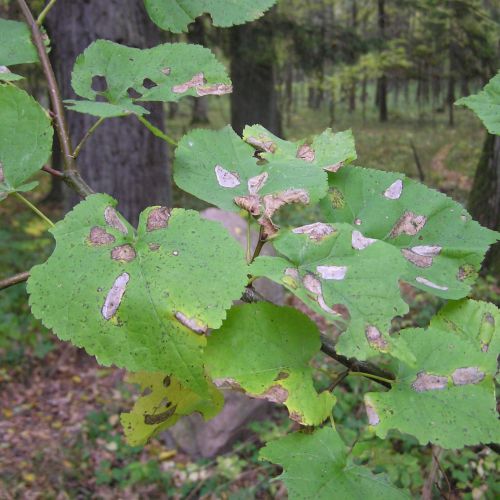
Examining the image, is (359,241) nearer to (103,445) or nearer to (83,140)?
(83,140)

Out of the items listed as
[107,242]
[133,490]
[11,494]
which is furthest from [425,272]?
[11,494]

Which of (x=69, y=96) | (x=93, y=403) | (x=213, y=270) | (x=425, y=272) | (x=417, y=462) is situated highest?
(x=213, y=270)

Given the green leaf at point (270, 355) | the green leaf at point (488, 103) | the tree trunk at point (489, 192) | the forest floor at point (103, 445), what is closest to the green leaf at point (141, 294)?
the green leaf at point (270, 355)

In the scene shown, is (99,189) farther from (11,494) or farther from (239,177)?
(239,177)

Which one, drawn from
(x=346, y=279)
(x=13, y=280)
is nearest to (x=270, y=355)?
(x=346, y=279)

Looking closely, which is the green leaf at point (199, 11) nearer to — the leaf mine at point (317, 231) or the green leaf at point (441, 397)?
the leaf mine at point (317, 231)

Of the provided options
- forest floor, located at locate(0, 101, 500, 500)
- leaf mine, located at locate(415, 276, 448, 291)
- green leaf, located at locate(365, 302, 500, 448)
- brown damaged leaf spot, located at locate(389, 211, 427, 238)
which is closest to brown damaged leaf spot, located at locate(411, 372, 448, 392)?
green leaf, located at locate(365, 302, 500, 448)
